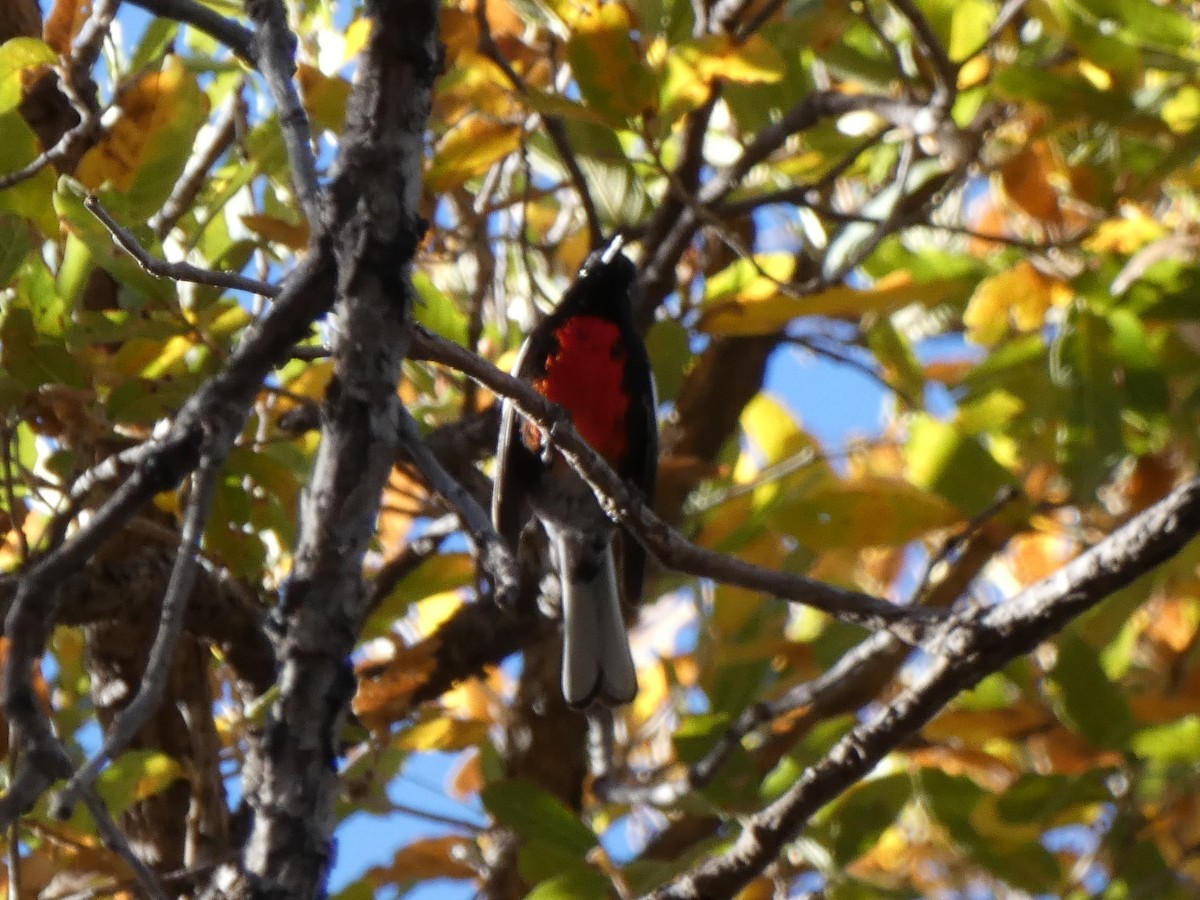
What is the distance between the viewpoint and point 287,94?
1.29 meters

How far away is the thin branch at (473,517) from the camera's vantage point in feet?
4.27

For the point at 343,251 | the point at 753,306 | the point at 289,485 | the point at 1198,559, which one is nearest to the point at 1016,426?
the point at 1198,559

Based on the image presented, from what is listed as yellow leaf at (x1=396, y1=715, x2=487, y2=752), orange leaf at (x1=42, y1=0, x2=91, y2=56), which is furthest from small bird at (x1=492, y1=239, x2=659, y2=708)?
orange leaf at (x1=42, y1=0, x2=91, y2=56)

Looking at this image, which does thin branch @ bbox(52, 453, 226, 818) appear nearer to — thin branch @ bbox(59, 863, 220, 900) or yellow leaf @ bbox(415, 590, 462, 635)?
thin branch @ bbox(59, 863, 220, 900)

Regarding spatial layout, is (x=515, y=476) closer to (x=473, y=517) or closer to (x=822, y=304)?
(x=822, y=304)

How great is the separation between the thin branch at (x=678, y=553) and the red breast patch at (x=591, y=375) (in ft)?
5.57

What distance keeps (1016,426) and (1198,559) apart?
0.45m

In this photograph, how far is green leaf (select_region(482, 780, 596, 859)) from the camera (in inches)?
93.7

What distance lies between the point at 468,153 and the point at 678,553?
0.96 metres

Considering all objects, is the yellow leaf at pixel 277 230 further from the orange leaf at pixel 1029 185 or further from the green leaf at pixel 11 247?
the orange leaf at pixel 1029 185

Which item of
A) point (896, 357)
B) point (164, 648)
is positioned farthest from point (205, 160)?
point (164, 648)

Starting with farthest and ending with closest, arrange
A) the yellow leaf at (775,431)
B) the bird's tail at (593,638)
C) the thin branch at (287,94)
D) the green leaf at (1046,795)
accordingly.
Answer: the yellow leaf at (775,431)
the bird's tail at (593,638)
the green leaf at (1046,795)
the thin branch at (287,94)

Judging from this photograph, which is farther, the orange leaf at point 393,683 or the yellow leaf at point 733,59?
the orange leaf at point 393,683

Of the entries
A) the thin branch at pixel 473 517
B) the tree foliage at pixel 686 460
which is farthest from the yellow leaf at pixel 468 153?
the thin branch at pixel 473 517
